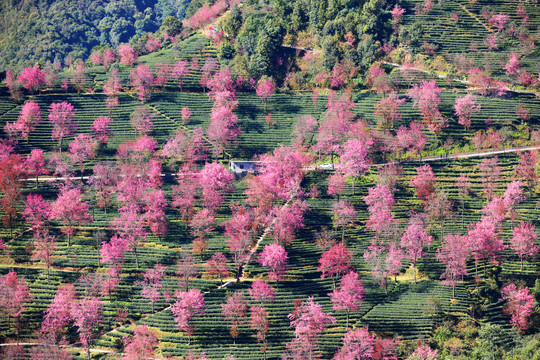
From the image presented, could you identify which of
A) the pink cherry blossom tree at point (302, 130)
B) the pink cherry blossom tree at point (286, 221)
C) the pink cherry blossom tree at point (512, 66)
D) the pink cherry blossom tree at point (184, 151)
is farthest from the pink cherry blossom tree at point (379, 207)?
the pink cherry blossom tree at point (512, 66)

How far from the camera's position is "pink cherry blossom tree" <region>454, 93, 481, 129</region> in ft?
365

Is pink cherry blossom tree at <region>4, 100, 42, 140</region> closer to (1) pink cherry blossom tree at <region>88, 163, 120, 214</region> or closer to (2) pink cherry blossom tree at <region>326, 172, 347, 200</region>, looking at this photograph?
(1) pink cherry blossom tree at <region>88, 163, 120, 214</region>

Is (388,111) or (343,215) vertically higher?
(388,111)

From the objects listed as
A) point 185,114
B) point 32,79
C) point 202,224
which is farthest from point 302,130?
point 32,79

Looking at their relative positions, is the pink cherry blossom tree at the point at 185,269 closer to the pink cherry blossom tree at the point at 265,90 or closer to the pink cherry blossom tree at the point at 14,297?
the pink cherry blossom tree at the point at 14,297

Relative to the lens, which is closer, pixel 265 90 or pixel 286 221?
pixel 286 221

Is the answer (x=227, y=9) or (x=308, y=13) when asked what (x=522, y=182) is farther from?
(x=227, y=9)

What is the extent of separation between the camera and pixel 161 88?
12350 cm

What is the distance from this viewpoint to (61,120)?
113m

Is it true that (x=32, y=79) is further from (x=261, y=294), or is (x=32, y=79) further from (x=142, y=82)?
(x=261, y=294)

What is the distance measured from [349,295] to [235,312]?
49.6 feet

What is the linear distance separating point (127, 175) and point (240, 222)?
2177cm

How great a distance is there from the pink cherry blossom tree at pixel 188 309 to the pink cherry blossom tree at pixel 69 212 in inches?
855

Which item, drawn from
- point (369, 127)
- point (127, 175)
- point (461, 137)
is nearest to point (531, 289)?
point (461, 137)
